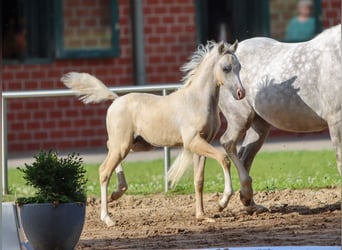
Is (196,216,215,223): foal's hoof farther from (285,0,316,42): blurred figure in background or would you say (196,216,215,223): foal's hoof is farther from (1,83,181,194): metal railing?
(285,0,316,42): blurred figure in background

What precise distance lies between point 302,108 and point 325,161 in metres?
5.11

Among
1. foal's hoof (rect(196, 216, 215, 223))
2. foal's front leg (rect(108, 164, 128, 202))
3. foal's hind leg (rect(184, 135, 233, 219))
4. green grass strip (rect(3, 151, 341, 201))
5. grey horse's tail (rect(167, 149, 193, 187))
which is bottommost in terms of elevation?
green grass strip (rect(3, 151, 341, 201))

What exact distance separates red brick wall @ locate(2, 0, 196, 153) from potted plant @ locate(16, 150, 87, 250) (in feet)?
30.7

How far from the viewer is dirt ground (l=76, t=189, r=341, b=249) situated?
9977 mm

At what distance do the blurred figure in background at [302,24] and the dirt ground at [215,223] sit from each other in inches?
301

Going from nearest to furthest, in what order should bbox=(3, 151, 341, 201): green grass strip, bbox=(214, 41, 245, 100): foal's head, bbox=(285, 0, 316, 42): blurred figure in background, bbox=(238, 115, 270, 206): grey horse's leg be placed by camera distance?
bbox=(214, 41, 245, 100): foal's head → bbox=(238, 115, 270, 206): grey horse's leg → bbox=(3, 151, 341, 201): green grass strip → bbox=(285, 0, 316, 42): blurred figure in background

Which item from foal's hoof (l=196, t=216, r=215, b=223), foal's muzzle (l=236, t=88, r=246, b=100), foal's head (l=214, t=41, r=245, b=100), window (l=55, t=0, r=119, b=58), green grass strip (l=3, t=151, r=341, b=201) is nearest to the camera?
foal's muzzle (l=236, t=88, r=246, b=100)

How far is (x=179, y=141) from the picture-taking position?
11.2 meters

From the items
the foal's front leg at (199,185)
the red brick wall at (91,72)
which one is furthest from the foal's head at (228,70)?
the red brick wall at (91,72)

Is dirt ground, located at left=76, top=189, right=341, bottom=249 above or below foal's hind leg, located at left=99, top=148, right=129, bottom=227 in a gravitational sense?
below

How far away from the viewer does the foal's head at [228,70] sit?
35.7 feet

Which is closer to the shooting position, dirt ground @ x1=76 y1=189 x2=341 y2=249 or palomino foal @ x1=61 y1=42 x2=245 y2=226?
dirt ground @ x1=76 y1=189 x2=341 y2=249

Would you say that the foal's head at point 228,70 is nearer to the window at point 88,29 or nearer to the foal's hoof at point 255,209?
the foal's hoof at point 255,209

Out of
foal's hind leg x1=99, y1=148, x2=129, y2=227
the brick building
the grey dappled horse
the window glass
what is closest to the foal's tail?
foal's hind leg x1=99, y1=148, x2=129, y2=227
